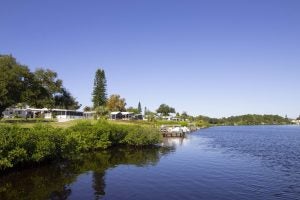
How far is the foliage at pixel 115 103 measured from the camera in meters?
167

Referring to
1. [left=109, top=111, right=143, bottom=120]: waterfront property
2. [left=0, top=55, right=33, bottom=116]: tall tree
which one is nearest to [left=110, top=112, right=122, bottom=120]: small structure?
[left=109, top=111, right=143, bottom=120]: waterfront property

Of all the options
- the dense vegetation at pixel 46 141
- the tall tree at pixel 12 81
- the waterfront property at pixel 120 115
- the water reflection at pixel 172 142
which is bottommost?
the water reflection at pixel 172 142

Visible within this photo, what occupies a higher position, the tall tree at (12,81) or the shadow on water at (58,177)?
the tall tree at (12,81)

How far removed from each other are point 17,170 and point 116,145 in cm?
3129

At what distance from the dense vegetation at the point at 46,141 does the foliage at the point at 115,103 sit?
340 feet

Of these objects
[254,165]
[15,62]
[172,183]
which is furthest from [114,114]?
[172,183]

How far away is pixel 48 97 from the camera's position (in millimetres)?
88938

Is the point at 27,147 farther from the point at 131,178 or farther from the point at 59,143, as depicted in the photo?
the point at 131,178

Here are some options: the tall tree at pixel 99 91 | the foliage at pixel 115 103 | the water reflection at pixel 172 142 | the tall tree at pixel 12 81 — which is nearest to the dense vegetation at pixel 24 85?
the tall tree at pixel 12 81

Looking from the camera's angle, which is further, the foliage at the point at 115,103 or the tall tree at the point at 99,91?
the foliage at the point at 115,103

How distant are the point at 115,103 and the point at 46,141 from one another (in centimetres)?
13064

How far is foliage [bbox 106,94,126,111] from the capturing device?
167113 millimetres

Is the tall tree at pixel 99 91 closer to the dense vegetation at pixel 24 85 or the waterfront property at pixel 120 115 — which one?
the waterfront property at pixel 120 115

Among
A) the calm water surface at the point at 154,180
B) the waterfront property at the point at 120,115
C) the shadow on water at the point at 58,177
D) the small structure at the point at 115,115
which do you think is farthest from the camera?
the waterfront property at the point at 120,115
